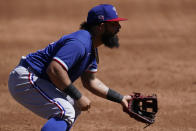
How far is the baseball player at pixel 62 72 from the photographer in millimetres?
3600

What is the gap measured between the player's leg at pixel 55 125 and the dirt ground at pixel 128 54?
7.22 ft

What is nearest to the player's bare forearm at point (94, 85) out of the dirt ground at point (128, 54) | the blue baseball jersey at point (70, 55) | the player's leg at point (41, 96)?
the blue baseball jersey at point (70, 55)

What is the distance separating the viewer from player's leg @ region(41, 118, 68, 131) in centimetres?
365

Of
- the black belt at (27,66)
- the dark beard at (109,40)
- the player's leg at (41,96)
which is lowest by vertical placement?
the player's leg at (41,96)

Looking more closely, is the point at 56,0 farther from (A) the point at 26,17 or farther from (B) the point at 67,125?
(B) the point at 67,125

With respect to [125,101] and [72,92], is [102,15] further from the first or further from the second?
[125,101]

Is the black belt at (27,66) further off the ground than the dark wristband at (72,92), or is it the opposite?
the black belt at (27,66)

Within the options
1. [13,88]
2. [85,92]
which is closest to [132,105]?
[13,88]

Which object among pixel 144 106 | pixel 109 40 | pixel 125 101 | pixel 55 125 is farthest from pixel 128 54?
pixel 55 125

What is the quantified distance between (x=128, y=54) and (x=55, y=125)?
673 cm

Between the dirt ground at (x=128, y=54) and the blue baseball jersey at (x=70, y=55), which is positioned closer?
the blue baseball jersey at (x=70, y=55)

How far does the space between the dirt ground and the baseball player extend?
215cm

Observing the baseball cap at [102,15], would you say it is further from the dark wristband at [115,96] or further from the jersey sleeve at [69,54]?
the dark wristband at [115,96]


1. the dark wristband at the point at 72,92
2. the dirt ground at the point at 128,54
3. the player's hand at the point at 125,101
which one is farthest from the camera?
the dirt ground at the point at 128,54
